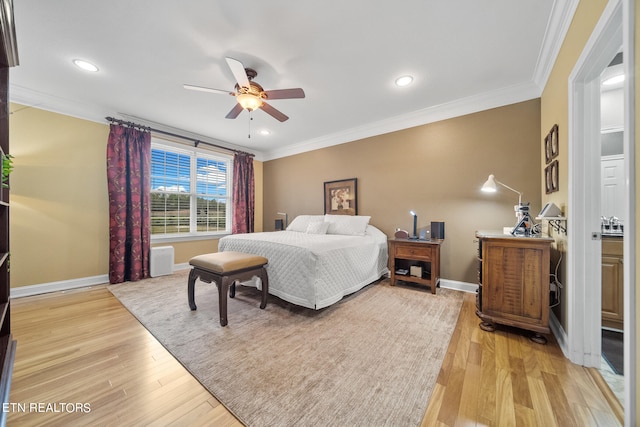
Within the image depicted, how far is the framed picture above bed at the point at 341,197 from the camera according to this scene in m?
4.11

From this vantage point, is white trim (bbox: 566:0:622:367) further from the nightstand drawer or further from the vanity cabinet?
the nightstand drawer

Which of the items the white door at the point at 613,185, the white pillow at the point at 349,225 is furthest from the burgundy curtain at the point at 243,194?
the white door at the point at 613,185

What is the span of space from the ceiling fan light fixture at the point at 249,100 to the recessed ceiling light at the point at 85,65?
5.15ft

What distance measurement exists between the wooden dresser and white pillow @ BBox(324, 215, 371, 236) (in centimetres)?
170

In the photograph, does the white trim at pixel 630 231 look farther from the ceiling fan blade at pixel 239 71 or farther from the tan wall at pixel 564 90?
the ceiling fan blade at pixel 239 71

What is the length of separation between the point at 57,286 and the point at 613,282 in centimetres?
608

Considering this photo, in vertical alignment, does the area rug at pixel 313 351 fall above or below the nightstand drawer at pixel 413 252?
below

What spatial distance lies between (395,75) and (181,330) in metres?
3.32

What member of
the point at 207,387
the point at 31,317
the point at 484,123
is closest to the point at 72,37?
the point at 31,317

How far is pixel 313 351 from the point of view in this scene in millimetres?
1713

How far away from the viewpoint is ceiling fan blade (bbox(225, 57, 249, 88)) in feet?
6.23

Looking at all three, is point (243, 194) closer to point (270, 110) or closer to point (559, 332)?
point (270, 110)

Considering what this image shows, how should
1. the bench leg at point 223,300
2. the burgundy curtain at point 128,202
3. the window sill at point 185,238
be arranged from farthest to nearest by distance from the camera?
the window sill at point 185,238, the burgundy curtain at point 128,202, the bench leg at point 223,300

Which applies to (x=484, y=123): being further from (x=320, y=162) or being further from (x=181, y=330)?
(x=181, y=330)
